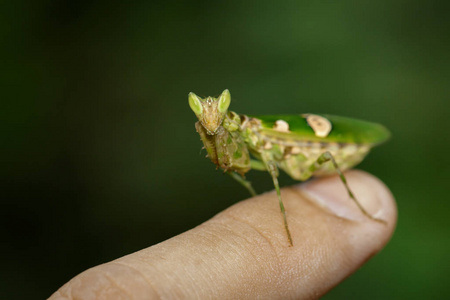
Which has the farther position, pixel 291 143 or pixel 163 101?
pixel 163 101

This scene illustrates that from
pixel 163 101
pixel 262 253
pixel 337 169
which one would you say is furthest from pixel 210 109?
pixel 163 101

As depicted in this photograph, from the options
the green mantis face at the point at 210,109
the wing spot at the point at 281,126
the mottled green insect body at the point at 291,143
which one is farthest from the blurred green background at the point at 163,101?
the green mantis face at the point at 210,109

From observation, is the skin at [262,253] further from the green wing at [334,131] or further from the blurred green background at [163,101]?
the blurred green background at [163,101]

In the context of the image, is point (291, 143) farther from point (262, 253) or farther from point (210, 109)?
point (262, 253)

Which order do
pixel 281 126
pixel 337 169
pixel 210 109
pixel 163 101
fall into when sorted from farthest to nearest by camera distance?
pixel 163 101 → pixel 281 126 → pixel 337 169 → pixel 210 109

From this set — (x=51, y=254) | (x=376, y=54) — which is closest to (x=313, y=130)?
(x=376, y=54)

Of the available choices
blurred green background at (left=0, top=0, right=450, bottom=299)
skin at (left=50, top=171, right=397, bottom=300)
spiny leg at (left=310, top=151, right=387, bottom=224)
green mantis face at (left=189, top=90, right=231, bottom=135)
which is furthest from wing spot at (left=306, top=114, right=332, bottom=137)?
blurred green background at (left=0, top=0, right=450, bottom=299)
